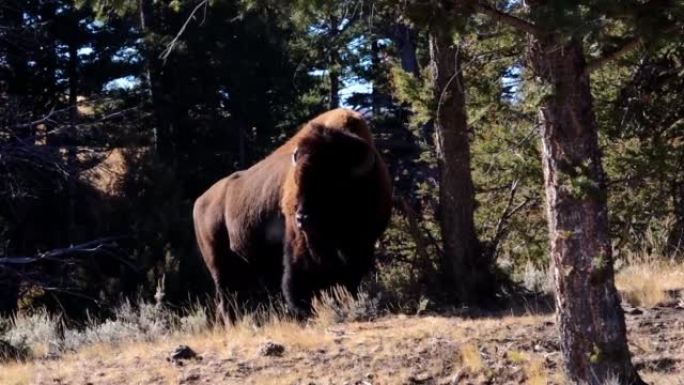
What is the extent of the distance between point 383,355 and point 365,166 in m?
3.35

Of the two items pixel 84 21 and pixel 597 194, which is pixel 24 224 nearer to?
pixel 84 21

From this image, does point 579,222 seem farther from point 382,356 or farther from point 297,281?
point 297,281

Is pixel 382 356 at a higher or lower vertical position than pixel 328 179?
lower

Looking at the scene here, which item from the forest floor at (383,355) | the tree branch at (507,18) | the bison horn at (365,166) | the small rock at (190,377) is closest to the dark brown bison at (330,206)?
the bison horn at (365,166)

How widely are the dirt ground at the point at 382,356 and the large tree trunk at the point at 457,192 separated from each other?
1.12 metres

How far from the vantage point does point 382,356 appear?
7.83m

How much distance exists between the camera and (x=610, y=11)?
504 cm

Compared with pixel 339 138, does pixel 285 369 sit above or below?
below

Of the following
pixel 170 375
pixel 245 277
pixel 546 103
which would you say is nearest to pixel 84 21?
pixel 245 277

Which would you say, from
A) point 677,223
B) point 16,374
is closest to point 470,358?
point 16,374

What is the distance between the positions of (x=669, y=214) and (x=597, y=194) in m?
8.32

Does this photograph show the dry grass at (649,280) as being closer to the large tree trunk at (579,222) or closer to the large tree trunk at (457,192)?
the large tree trunk at (457,192)

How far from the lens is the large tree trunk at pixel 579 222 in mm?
5840

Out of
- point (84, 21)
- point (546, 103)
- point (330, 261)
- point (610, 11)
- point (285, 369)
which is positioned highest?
point (84, 21)
